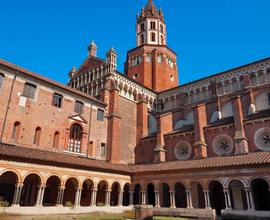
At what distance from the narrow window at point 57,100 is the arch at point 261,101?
2385cm

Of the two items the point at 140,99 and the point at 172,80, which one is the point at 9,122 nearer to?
the point at 140,99

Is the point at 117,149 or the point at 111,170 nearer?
the point at 111,170

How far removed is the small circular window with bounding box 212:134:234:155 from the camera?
1048 inches

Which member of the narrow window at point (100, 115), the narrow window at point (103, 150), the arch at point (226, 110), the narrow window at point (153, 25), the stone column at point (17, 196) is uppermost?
the narrow window at point (153, 25)

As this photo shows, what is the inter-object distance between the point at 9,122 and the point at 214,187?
21.7 m

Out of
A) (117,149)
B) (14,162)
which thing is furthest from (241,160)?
(14,162)

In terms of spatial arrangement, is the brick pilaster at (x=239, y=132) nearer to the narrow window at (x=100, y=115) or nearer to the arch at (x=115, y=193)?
the arch at (x=115, y=193)

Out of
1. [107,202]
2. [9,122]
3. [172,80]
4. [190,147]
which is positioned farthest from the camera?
[172,80]

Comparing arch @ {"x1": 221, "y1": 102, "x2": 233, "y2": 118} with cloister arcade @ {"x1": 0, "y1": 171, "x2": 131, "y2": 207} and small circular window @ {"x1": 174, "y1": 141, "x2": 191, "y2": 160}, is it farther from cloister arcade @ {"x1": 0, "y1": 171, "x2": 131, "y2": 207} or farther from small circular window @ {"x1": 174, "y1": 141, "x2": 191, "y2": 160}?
cloister arcade @ {"x1": 0, "y1": 171, "x2": 131, "y2": 207}

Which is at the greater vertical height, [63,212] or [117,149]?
[117,149]

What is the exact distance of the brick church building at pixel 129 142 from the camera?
20.5 m

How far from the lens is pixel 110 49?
3475 cm

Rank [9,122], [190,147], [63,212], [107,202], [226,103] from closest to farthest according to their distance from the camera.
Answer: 1. [63,212]
2. [9,122]
3. [107,202]
4. [190,147]
5. [226,103]

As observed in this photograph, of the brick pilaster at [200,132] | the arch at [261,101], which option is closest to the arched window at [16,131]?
the brick pilaster at [200,132]
